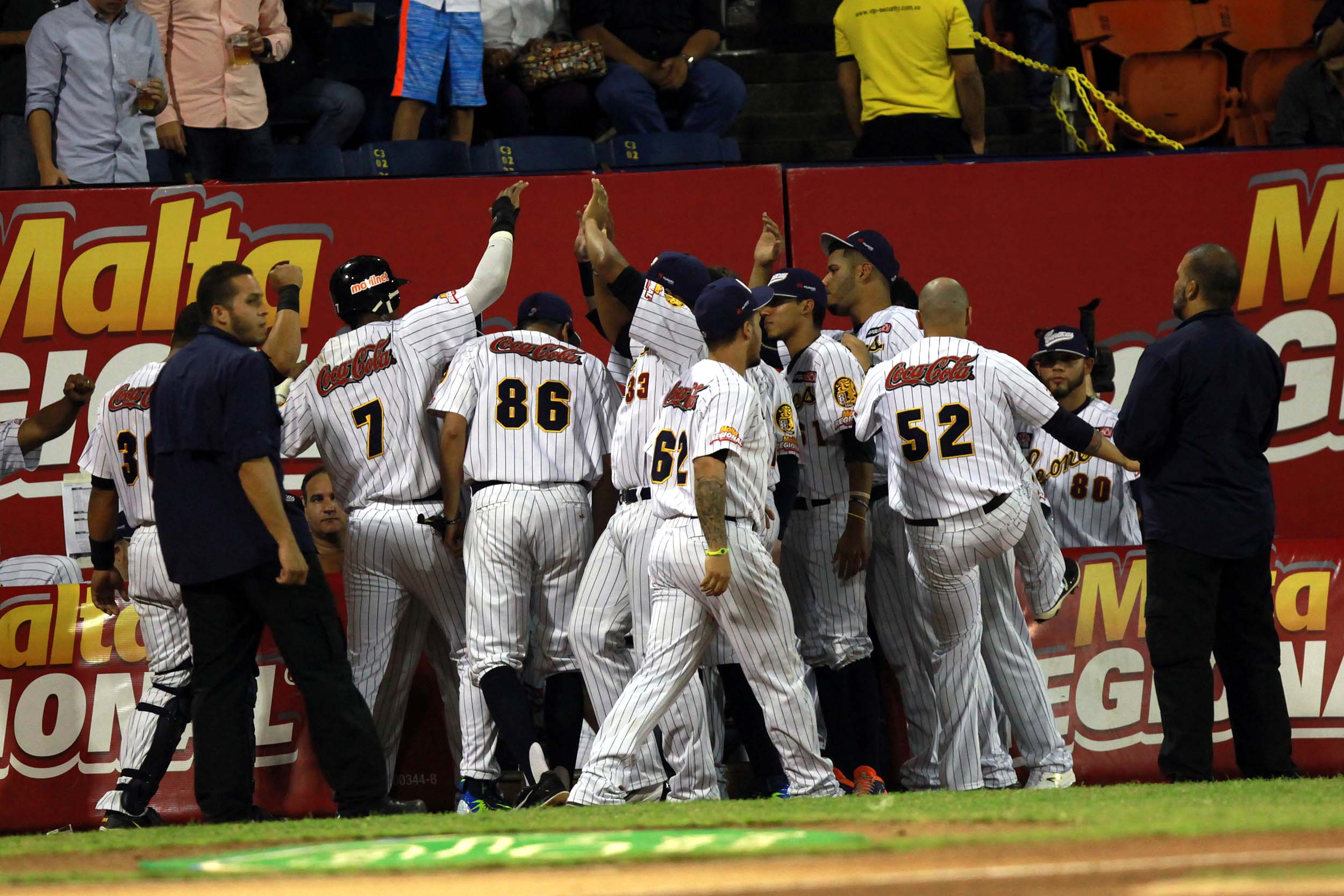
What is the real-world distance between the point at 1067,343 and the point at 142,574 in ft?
14.5

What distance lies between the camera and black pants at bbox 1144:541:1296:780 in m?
5.93

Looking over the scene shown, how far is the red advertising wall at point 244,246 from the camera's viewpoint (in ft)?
26.8

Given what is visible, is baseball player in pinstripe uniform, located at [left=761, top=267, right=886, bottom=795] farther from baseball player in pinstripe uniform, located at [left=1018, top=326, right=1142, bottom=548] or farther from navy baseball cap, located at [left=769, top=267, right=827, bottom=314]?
baseball player in pinstripe uniform, located at [left=1018, top=326, right=1142, bottom=548]

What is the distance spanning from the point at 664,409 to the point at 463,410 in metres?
1.04

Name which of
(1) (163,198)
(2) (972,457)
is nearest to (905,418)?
(2) (972,457)

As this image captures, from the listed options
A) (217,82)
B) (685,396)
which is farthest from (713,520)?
(217,82)

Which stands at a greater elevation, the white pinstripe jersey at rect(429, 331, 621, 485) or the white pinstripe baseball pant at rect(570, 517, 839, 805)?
the white pinstripe jersey at rect(429, 331, 621, 485)

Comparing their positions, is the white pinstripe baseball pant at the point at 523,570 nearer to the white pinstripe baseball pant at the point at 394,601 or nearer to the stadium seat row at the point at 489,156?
the white pinstripe baseball pant at the point at 394,601

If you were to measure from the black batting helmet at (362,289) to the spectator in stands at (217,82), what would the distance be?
2445mm

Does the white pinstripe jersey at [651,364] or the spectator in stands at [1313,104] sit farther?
the spectator in stands at [1313,104]

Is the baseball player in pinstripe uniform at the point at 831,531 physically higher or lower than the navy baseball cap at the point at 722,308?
lower

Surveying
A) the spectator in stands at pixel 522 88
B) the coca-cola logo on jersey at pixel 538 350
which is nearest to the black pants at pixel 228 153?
the spectator in stands at pixel 522 88

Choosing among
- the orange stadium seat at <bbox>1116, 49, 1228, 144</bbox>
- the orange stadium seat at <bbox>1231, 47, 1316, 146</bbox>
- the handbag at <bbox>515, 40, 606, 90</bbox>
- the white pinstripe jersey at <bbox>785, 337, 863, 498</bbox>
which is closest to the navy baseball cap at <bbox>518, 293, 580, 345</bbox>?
the white pinstripe jersey at <bbox>785, 337, 863, 498</bbox>

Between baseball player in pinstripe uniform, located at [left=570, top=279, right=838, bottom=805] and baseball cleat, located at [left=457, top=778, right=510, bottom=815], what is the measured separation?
2.10 feet
